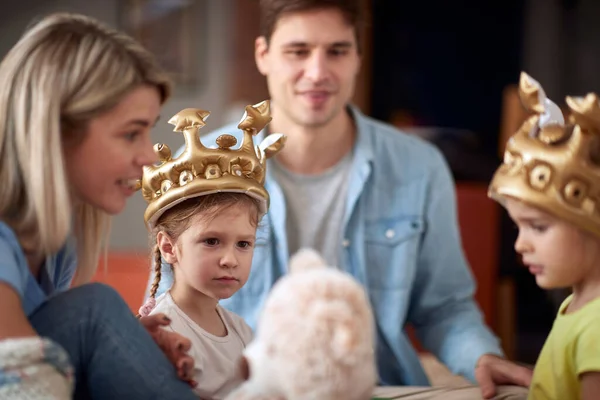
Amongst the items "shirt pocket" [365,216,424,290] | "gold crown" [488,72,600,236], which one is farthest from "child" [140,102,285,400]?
"shirt pocket" [365,216,424,290]

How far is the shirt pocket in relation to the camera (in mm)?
1370

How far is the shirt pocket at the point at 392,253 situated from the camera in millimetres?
1370

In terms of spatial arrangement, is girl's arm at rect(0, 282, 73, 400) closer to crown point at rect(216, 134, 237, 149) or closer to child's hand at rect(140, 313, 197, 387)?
child's hand at rect(140, 313, 197, 387)

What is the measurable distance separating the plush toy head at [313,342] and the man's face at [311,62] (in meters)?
0.58

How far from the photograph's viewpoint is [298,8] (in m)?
1.30

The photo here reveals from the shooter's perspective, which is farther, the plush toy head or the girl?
the girl

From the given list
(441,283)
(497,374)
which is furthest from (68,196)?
(441,283)

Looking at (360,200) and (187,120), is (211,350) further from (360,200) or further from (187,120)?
(360,200)

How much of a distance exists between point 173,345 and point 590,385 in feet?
1.33

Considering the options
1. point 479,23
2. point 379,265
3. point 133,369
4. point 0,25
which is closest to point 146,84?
point 133,369

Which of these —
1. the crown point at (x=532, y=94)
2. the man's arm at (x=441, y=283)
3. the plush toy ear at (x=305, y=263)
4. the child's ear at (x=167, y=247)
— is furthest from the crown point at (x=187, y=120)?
the man's arm at (x=441, y=283)

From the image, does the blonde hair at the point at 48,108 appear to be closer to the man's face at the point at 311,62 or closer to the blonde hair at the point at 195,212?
the blonde hair at the point at 195,212

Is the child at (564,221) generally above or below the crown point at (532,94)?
below

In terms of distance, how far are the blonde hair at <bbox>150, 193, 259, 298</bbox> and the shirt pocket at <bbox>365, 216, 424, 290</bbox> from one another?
495mm
